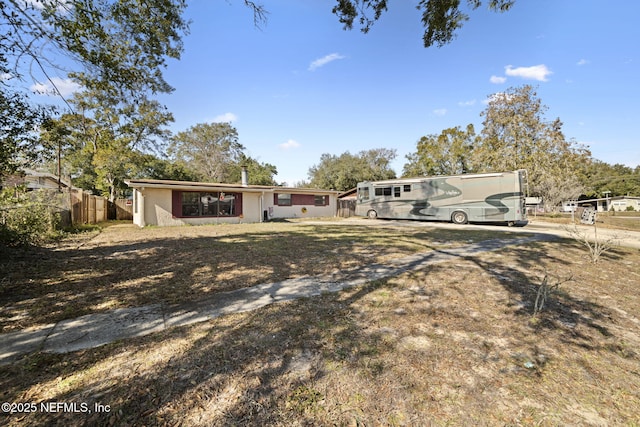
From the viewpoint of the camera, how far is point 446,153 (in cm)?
3136

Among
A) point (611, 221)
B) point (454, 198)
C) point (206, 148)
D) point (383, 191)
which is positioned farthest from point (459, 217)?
point (206, 148)

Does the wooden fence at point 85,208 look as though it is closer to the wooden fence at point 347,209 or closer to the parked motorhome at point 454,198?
the parked motorhome at point 454,198

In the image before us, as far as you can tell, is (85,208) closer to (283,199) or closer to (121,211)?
(121,211)

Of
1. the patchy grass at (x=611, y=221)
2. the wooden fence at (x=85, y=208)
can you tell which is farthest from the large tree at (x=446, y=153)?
the wooden fence at (x=85, y=208)

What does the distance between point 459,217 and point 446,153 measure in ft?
67.6

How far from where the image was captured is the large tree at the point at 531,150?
21469 millimetres

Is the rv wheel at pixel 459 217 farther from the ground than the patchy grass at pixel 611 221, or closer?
farther from the ground

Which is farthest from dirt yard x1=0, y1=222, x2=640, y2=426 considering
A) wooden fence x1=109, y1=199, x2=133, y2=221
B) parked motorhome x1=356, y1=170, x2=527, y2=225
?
wooden fence x1=109, y1=199, x2=133, y2=221

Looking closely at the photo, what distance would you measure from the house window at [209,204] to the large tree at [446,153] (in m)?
26.1

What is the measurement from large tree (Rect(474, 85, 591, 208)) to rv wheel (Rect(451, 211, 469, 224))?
1272 cm

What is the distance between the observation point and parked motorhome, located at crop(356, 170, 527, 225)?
40.5ft

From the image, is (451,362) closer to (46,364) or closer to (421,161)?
(46,364)

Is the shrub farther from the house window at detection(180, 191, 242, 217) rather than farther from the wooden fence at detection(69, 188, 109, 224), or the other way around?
the house window at detection(180, 191, 242, 217)

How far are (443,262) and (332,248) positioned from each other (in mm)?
2653
